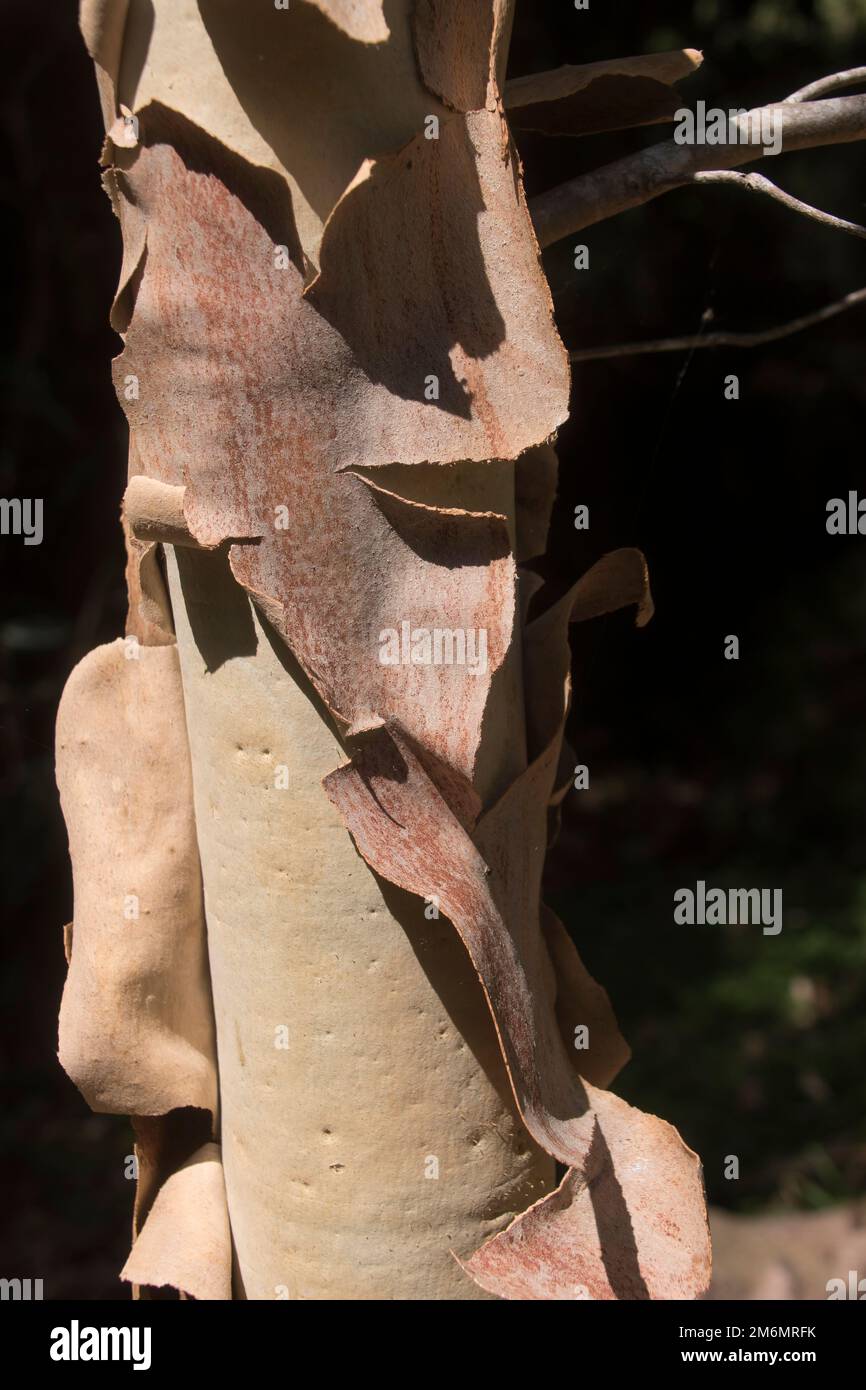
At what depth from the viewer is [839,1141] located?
2.71 meters

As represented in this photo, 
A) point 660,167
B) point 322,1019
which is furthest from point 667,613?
point 322,1019

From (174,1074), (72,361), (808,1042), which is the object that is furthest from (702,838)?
(174,1074)

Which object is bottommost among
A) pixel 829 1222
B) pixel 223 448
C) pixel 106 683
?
pixel 829 1222

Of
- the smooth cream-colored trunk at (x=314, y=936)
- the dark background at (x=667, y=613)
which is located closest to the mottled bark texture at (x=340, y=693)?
the smooth cream-colored trunk at (x=314, y=936)

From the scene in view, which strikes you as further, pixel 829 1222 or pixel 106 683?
pixel 829 1222

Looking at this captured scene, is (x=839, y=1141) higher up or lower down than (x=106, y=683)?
lower down

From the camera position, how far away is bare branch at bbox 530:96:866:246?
3.11 feet

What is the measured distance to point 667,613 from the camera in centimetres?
341

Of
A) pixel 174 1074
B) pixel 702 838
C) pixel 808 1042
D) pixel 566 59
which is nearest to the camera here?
pixel 174 1074

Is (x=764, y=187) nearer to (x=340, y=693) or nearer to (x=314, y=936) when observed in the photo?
(x=340, y=693)

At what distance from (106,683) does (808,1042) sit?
8.02 feet

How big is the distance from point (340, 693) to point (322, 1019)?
22 centimetres

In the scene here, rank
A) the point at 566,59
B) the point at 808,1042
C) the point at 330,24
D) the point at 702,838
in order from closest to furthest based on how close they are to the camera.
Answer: the point at 330,24 < the point at 566,59 < the point at 808,1042 < the point at 702,838
